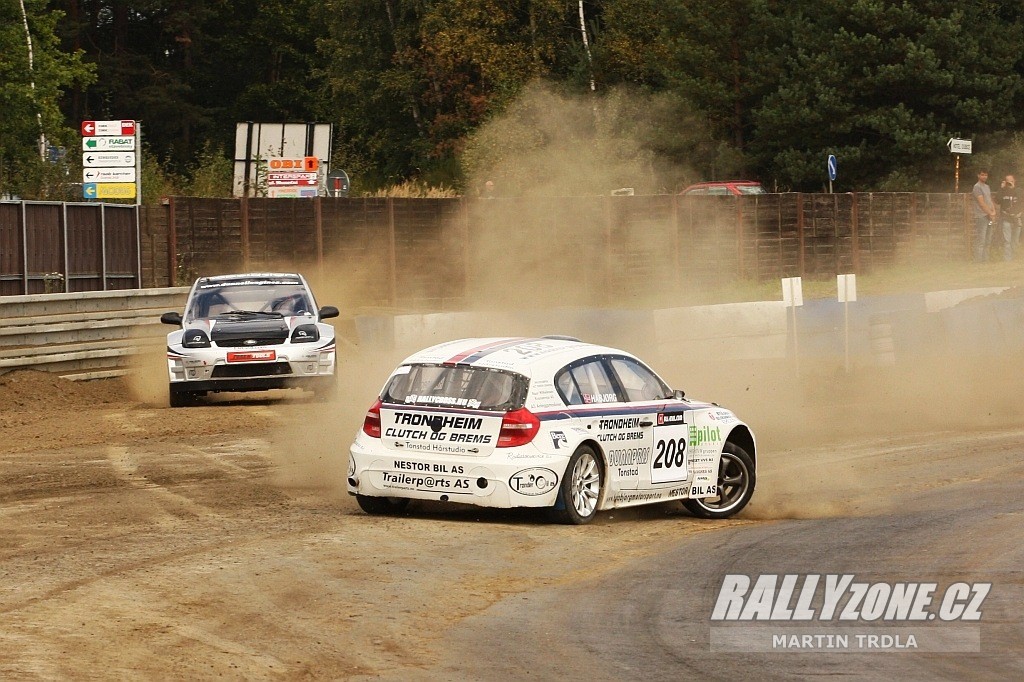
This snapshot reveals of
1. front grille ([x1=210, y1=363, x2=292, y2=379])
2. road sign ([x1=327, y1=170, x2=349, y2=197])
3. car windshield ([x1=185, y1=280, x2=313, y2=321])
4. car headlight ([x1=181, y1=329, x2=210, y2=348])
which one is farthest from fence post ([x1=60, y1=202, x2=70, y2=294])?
road sign ([x1=327, y1=170, x2=349, y2=197])

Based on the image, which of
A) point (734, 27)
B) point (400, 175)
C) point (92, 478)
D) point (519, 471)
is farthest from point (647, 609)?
point (400, 175)

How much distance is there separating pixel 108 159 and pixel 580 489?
18.6m

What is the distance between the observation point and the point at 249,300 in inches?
826

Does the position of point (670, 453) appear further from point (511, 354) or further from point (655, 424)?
point (511, 354)

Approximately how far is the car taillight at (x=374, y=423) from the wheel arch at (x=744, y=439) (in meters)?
2.89

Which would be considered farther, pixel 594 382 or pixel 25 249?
pixel 25 249

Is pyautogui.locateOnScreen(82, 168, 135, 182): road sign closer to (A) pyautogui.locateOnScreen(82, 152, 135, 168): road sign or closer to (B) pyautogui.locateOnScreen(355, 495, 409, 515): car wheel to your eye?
(A) pyautogui.locateOnScreen(82, 152, 135, 168): road sign

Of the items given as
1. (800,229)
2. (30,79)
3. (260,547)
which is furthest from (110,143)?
(30,79)

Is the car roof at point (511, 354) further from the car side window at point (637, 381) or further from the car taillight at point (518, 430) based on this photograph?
the car taillight at point (518, 430)

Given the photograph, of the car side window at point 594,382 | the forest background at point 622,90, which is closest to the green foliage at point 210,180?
the forest background at point 622,90

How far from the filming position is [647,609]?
29.1ft

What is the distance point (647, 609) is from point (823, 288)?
28.2 meters

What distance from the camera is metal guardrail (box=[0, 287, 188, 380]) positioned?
2091cm

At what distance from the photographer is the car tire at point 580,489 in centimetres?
1151
